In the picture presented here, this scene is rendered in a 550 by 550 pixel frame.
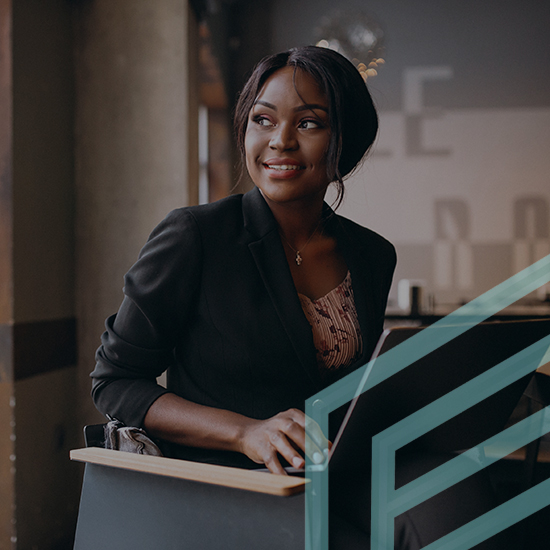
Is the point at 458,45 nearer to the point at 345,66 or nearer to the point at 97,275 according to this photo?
the point at 97,275

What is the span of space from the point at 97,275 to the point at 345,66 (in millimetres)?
1691

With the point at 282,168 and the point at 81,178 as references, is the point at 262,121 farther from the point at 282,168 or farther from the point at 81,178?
the point at 81,178

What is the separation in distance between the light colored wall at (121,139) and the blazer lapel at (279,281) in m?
1.34

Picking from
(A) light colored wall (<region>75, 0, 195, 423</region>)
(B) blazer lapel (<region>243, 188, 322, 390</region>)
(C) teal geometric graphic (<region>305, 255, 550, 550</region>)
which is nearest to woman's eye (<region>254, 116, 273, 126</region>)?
(B) blazer lapel (<region>243, 188, 322, 390</region>)

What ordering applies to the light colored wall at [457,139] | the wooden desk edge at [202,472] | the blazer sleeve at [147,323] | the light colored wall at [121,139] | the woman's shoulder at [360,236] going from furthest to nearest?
the light colored wall at [457,139] < the light colored wall at [121,139] < the woman's shoulder at [360,236] < the blazer sleeve at [147,323] < the wooden desk edge at [202,472]

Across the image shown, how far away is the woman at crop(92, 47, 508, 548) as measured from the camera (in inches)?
39.4

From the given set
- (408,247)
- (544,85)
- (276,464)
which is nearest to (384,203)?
(408,247)

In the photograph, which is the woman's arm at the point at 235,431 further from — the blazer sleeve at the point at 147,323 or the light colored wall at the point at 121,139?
the light colored wall at the point at 121,139

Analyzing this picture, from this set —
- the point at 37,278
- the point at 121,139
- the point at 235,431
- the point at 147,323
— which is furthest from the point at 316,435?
the point at 121,139

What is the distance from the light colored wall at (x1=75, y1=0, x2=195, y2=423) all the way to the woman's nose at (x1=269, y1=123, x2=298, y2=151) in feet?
4.64

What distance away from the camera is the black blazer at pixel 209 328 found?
101 cm

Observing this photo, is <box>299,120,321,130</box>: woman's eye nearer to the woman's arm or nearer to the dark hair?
the dark hair

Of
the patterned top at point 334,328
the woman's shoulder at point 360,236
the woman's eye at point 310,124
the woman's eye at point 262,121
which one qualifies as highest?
the woman's eye at point 262,121

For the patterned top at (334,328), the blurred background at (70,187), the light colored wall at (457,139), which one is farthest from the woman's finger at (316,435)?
the light colored wall at (457,139)
